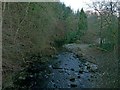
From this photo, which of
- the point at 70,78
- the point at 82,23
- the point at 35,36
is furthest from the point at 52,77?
the point at 82,23

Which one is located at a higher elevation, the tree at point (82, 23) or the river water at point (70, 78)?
the tree at point (82, 23)

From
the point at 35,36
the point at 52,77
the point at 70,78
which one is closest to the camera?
the point at 52,77

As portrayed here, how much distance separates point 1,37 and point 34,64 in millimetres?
2446

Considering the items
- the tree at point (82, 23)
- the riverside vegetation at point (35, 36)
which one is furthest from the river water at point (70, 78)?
the tree at point (82, 23)

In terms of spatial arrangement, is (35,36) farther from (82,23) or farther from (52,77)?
(82,23)

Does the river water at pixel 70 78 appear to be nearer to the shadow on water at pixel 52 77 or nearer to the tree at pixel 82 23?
the shadow on water at pixel 52 77

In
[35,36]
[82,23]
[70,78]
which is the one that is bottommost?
[70,78]

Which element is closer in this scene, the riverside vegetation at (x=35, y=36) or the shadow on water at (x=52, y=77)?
the shadow on water at (x=52, y=77)

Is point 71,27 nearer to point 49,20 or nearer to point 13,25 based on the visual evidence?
point 49,20

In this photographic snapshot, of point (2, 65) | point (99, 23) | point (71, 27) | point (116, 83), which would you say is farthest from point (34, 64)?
point (71, 27)

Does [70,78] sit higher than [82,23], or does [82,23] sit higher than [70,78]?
[82,23]

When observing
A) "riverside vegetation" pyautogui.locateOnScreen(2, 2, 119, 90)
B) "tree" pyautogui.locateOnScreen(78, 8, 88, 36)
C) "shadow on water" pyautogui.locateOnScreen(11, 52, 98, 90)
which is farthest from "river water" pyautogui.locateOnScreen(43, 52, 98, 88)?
"tree" pyautogui.locateOnScreen(78, 8, 88, 36)

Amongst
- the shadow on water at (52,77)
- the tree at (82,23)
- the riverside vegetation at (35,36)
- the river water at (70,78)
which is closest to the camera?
the shadow on water at (52,77)

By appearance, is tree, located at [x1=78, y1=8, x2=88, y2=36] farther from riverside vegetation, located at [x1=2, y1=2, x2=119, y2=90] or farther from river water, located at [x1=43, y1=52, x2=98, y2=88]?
river water, located at [x1=43, y1=52, x2=98, y2=88]
